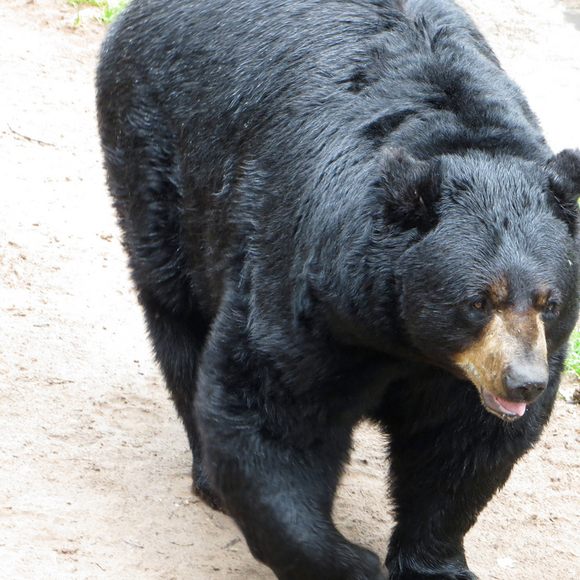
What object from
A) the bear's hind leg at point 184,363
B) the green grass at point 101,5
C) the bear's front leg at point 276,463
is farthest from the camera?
the green grass at point 101,5

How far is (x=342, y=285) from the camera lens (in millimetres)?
4531

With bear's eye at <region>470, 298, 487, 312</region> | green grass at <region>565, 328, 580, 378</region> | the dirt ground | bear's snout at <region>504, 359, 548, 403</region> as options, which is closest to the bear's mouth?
bear's snout at <region>504, 359, 548, 403</region>

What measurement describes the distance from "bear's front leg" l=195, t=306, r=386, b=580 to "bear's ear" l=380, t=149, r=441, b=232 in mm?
780

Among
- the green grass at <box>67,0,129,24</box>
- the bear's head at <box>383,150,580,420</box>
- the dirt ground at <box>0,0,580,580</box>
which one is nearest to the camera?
the bear's head at <box>383,150,580,420</box>

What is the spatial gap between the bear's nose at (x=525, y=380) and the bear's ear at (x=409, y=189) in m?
0.60

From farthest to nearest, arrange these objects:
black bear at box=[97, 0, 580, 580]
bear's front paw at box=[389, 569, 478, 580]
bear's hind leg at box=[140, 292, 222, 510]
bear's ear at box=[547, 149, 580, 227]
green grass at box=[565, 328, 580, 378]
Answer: green grass at box=[565, 328, 580, 378] → bear's hind leg at box=[140, 292, 222, 510] → bear's front paw at box=[389, 569, 478, 580] → bear's ear at box=[547, 149, 580, 227] → black bear at box=[97, 0, 580, 580]

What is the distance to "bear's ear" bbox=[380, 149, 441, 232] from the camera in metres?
4.40

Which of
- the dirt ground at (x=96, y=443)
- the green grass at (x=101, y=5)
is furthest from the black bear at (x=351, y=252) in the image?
the green grass at (x=101, y=5)

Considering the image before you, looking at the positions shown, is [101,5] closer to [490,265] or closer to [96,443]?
[96,443]

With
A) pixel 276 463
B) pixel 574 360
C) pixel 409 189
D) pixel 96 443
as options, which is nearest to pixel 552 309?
pixel 409 189

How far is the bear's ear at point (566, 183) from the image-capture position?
450cm

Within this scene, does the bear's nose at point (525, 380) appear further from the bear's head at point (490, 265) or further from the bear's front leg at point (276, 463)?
the bear's front leg at point (276, 463)

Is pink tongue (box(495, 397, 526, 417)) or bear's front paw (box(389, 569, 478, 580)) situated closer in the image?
pink tongue (box(495, 397, 526, 417))

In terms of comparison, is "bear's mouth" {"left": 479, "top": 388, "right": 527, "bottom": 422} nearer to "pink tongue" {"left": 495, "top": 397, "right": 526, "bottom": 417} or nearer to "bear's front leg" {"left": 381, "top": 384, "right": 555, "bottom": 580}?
"pink tongue" {"left": 495, "top": 397, "right": 526, "bottom": 417}
